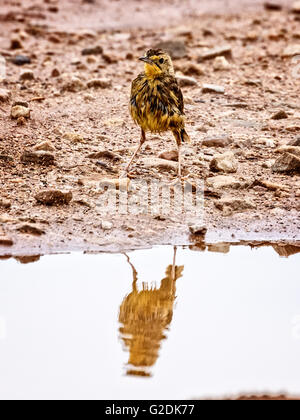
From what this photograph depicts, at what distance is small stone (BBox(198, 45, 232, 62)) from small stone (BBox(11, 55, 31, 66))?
2.36m

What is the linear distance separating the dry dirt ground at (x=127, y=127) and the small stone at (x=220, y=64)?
0.8 inches

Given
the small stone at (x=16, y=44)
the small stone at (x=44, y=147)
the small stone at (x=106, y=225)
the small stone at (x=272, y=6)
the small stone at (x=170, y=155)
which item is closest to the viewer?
the small stone at (x=106, y=225)

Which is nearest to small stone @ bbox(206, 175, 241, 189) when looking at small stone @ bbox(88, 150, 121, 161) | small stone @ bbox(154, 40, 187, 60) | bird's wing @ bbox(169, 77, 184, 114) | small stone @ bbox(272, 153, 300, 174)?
small stone @ bbox(272, 153, 300, 174)

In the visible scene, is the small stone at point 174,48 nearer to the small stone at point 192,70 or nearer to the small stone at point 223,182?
the small stone at point 192,70

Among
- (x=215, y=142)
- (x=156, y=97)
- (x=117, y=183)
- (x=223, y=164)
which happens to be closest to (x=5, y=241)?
(x=117, y=183)

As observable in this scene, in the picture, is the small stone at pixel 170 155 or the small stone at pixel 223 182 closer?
the small stone at pixel 223 182

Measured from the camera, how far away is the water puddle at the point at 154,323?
428 centimetres

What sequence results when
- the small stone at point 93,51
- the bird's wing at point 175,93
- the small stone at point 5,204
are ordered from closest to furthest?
the small stone at point 5,204 < the bird's wing at point 175,93 < the small stone at point 93,51

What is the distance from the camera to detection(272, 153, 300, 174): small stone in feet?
23.9

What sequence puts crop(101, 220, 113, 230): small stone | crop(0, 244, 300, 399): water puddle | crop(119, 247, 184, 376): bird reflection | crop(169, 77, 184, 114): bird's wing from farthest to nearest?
1. crop(169, 77, 184, 114): bird's wing
2. crop(101, 220, 113, 230): small stone
3. crop(119, 247, 184, 376): bird reflection
4. crop(0, 244, 300, 399): water puddle

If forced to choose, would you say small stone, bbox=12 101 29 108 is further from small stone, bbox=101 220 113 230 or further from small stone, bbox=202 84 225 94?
small stone, bbox=101 220 113 230

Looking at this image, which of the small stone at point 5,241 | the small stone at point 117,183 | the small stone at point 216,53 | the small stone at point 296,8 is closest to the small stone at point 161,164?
the small stone at point 117,183
